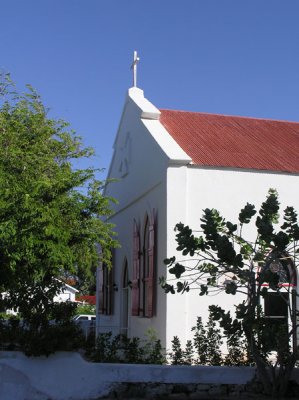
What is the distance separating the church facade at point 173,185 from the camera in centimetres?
1502

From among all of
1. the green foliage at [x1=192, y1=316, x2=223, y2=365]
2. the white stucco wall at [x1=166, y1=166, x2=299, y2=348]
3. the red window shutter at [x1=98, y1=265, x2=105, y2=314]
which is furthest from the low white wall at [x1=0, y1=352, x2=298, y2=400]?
the red window shutter at [x1=98, y1=265, x2=105, y2=314]

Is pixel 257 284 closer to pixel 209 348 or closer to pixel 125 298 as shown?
pixel 209 348

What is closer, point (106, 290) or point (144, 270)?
point (144, 270)

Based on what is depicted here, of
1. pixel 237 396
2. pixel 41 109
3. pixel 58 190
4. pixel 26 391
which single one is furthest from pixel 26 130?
pixel 237 396

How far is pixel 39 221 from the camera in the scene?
12352 millimetres

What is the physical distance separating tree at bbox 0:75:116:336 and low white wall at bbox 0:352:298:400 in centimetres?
73

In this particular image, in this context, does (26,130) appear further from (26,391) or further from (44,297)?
(26,391)

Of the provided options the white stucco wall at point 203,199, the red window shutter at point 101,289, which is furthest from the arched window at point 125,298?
the white stucco wall at point 203,199

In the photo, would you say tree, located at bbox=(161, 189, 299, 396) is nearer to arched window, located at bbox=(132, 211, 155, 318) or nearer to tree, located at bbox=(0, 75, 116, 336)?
tree, located at bbox=(0, 75, 116, 336)

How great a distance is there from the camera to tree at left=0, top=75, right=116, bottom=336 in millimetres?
11055

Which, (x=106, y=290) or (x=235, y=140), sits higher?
(x=235, y=140)

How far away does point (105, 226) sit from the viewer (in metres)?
15.2

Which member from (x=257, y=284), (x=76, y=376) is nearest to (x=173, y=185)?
(x=257, y=284)

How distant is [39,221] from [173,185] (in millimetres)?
4192
